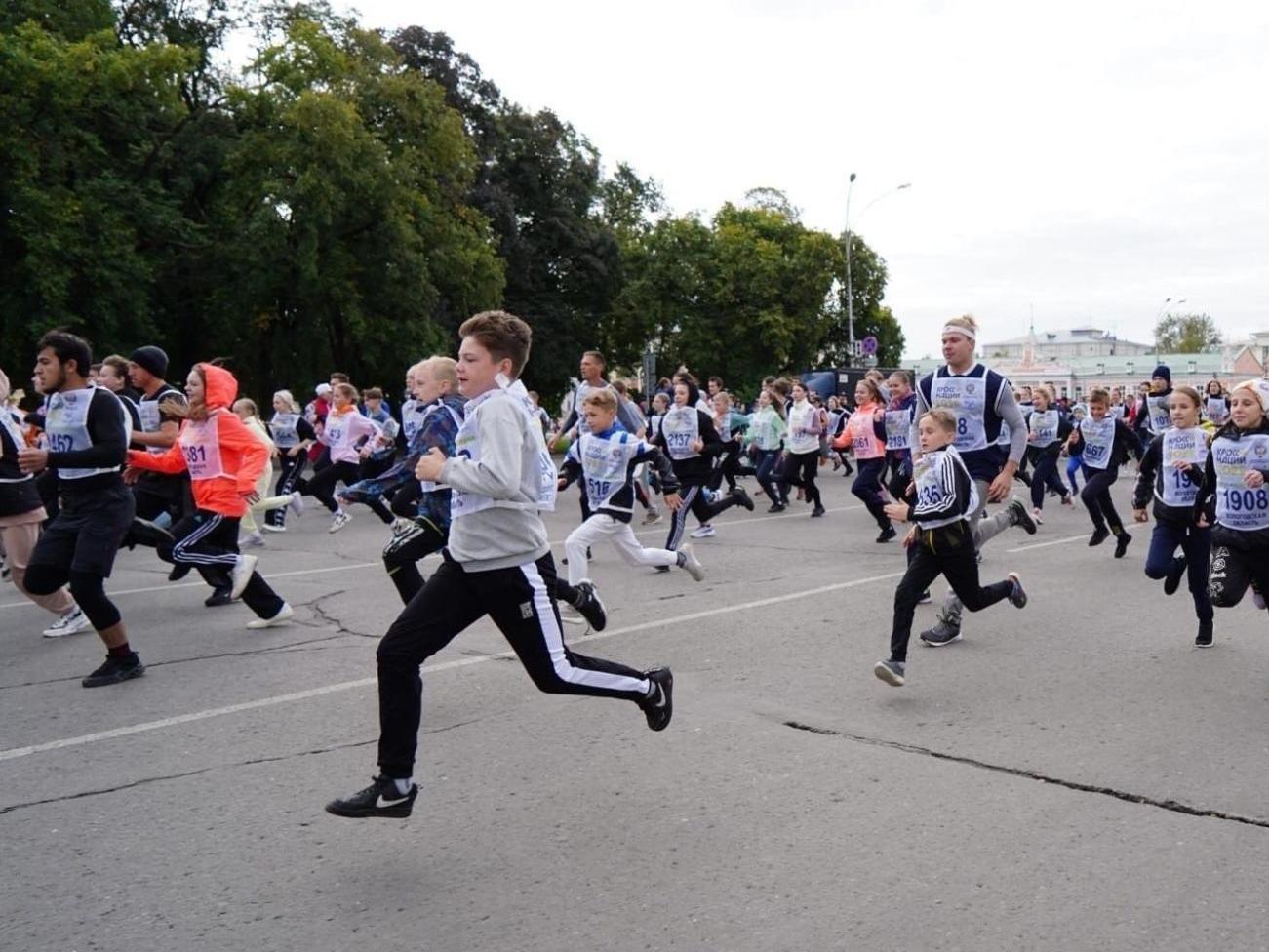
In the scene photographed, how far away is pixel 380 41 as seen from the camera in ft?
117

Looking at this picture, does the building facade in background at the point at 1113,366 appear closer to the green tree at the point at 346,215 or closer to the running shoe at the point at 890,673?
the green tree at the point at 346,215

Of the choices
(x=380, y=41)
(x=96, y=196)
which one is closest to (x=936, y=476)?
(x=96, y=196)

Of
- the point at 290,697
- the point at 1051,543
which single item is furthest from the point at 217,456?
the point at 1051,543

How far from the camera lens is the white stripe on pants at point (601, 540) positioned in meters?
8.25

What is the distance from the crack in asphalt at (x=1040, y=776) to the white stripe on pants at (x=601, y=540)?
3016mm

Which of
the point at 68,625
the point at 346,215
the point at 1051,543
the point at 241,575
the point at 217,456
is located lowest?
the point at 1051,543

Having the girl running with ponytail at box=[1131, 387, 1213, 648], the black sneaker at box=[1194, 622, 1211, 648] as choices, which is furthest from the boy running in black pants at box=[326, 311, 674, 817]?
the girl running with ponytail at box=[1131, 387, 1213, 648]

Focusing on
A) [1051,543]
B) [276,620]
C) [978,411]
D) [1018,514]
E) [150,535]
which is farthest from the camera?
[1051,543]

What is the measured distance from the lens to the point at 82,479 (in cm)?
673

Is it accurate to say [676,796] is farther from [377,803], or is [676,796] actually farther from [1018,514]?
[1018,514]

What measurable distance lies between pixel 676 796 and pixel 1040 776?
1448mm

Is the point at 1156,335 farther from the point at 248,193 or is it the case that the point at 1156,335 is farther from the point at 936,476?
the point at 936,476

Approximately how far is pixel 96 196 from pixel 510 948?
92.8 ft

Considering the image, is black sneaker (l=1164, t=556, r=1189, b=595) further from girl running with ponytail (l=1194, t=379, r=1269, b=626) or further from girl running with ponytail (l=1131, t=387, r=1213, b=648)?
girl running with ponytail (l=1194, t=379, r=1269, b=626)
